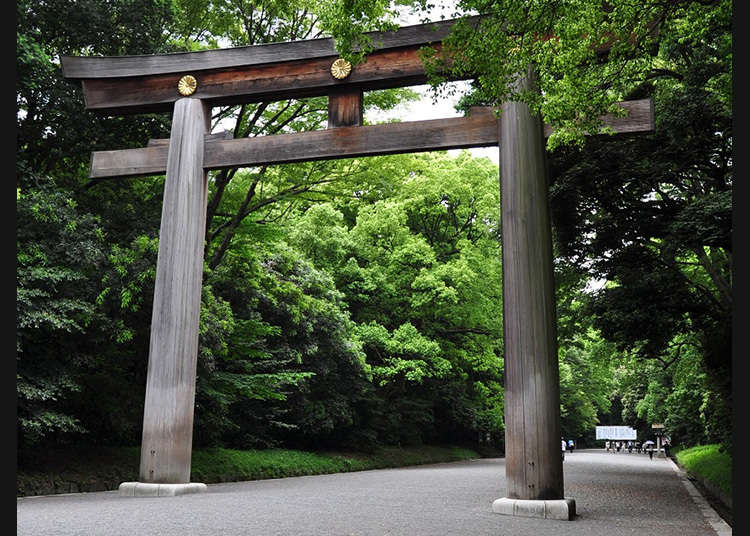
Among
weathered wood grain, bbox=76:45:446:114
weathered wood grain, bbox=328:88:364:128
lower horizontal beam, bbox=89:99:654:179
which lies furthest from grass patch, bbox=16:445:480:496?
weathered wood grain, bbox=328:88:364:128

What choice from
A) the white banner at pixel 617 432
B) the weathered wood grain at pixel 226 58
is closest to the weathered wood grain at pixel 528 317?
the weathered wood grain at pixel 226 58

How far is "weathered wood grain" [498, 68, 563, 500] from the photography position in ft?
25.7

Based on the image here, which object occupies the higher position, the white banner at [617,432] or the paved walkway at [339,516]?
the paved walkway at [339,516]

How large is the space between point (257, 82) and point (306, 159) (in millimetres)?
1639

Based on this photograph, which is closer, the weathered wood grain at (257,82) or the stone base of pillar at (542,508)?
the stone base of pillar at (542,508)

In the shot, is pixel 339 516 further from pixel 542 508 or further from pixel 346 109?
pixel 346 109

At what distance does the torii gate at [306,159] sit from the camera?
26.2ft

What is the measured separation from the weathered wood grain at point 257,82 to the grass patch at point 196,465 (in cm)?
610

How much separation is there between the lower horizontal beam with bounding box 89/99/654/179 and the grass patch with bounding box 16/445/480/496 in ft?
16.3

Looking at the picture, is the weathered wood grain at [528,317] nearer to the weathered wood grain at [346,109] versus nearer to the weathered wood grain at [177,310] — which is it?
the weathered wood grain at [346,109]

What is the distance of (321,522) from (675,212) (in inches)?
368

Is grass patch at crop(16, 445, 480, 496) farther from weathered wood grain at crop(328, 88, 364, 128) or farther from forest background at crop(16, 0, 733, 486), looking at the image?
weathered wood grain at crop(328, 88, 364, 128)

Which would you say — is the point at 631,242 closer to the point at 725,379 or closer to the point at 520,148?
the point at 725,379

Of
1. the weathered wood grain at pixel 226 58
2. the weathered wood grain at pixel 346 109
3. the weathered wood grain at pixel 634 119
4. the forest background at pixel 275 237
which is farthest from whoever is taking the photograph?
the forest background at pixel 275 237
